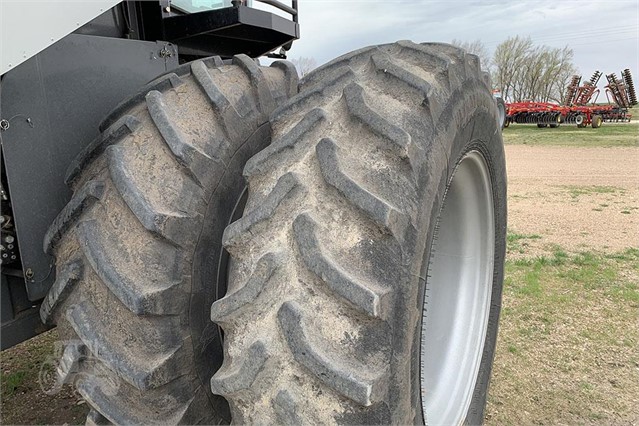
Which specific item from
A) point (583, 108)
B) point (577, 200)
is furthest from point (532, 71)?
point (577, 200)

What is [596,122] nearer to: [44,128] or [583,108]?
[583,108]

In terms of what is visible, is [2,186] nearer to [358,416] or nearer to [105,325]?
[105,325]

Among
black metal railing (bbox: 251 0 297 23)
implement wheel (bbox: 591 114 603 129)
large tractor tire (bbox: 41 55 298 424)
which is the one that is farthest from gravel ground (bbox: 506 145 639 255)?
implement wheel (bbox: 591 114 603 129)

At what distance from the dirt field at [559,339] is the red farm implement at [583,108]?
69.8ft

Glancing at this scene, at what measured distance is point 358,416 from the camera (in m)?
1.18

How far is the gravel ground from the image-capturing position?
20.3 feet

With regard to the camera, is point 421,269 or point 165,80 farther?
point 165,80

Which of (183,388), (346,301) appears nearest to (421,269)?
(346,301)

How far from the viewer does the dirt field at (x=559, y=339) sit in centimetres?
292

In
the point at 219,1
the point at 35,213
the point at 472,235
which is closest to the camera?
the point at 35,213

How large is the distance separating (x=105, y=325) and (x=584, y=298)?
4.01 m

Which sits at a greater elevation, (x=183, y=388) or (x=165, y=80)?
(x=165, y=80)

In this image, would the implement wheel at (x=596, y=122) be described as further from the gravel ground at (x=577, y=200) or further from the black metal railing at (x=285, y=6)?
the black metal railing at (x=285, y=6)

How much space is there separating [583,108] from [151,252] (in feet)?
93.0
